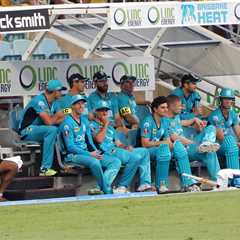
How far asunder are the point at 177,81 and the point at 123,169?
12.7 feet

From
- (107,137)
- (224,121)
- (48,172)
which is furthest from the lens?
(224,121)

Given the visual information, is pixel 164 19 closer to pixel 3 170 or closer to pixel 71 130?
pixel 71 130

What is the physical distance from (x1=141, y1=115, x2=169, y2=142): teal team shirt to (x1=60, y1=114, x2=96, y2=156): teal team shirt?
3.20 ft

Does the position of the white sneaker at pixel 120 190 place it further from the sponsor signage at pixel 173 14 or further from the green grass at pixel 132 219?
the sponsor signage at pixel 173 14

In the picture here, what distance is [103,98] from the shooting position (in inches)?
568

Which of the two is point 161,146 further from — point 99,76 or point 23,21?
point 23,21

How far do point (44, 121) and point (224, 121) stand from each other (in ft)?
9.49

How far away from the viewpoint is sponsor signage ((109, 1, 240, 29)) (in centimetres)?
1317

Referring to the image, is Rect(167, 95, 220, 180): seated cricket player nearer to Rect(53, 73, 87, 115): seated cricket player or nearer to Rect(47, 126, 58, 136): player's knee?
Rect(53, 73, 87, 115): seated cricket player

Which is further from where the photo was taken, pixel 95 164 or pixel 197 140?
pixel 197 140

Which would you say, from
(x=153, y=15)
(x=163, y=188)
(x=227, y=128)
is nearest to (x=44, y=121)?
(x=163, y=188)

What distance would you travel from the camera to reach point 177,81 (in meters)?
17.2

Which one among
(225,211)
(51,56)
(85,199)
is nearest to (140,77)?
(51,56)

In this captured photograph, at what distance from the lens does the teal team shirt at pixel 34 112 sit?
1366 centimetres
